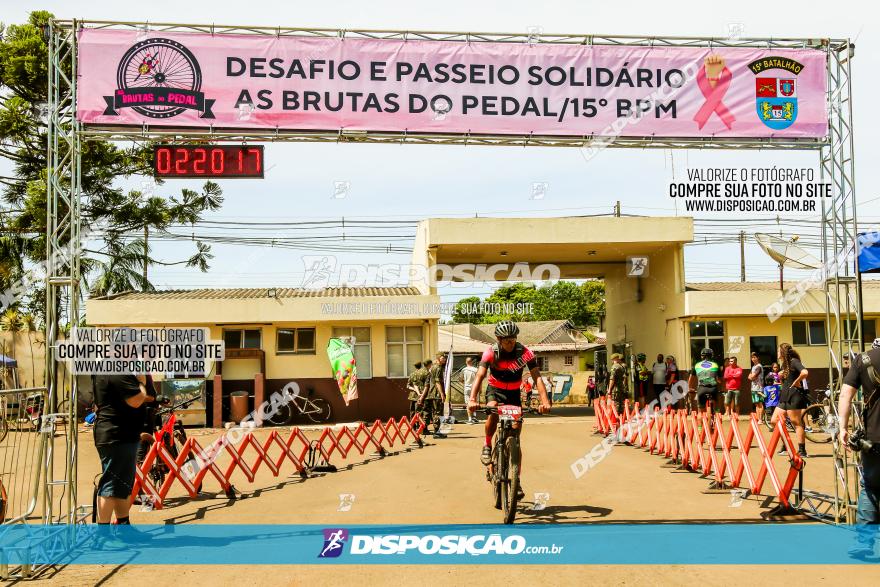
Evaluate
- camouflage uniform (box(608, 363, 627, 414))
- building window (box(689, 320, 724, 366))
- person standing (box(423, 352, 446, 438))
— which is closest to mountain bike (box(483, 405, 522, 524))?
person standing (box(423, 352, 446, 438))

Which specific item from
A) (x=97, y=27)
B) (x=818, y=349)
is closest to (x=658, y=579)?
(x=97, y=27)

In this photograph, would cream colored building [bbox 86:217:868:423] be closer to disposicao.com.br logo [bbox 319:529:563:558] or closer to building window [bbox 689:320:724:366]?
building window [bbox 689:320:724:366]

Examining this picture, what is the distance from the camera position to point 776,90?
9.63 meters

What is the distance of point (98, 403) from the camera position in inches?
297

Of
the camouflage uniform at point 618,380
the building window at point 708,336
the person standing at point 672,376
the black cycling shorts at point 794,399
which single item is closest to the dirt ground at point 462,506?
the black cycling shorts at point 794,399

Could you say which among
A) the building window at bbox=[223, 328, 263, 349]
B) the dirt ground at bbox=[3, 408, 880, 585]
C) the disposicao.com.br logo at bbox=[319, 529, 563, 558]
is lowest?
the dirt ground at bbox=[3, 408, 880, 585]

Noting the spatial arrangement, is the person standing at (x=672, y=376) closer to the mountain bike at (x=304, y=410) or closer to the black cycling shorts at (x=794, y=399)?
the mountain bike at (x=304, y=410)

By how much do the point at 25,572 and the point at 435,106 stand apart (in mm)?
6440

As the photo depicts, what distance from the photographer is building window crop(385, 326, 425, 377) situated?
26.8m

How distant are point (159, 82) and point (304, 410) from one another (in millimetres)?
18075

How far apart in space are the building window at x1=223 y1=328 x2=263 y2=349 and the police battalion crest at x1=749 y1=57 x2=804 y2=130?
20.0 m

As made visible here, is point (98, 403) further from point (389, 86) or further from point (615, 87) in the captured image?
point (615, 87)

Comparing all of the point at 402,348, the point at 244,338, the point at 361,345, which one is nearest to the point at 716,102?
the point at 402,348

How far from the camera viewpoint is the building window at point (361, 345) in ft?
87.2
